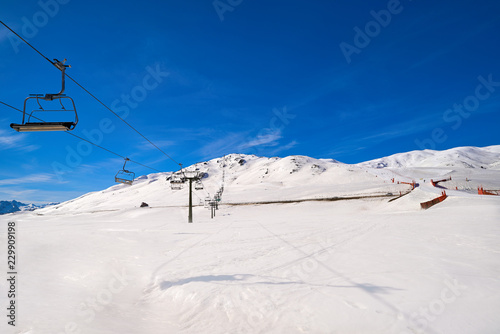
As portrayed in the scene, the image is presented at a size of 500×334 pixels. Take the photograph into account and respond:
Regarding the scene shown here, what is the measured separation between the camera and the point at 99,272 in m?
8.83

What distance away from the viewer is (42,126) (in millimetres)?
7191

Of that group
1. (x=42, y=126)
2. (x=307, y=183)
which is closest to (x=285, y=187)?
(x=307, y=183)

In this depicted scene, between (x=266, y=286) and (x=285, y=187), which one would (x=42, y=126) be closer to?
(x=266, y=286)

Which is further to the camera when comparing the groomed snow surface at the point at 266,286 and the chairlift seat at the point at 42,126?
the chairlift seat at the point at 42,126

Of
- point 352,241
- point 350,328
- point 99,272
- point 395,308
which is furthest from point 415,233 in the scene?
point 99,272

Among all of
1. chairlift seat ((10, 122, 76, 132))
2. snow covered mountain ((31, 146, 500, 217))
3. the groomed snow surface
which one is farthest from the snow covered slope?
chairlift seat ((10, 122, 76, 132))

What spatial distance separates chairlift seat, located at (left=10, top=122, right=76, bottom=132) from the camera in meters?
7.09

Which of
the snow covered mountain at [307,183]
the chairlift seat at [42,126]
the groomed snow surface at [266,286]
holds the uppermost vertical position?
the snow covered mountain at [307,183]

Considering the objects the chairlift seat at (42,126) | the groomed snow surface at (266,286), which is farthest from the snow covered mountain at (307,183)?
the chairlift seat at (42,126)

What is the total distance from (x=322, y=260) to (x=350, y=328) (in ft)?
14.6

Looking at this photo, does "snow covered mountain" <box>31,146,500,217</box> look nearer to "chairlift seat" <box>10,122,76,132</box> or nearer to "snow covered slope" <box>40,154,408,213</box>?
"snow covered slope" <box>40,154,408,213</box>

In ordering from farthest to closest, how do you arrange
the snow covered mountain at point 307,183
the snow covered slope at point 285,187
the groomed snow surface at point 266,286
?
the snow covered slope at point 285,187
the snow covered mountain at point 307,183
the groomed snow surface at point 266,286

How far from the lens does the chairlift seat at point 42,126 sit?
23.3 ft

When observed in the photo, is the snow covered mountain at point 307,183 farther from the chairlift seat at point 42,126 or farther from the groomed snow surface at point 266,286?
the chairlift seat at point 42,126
